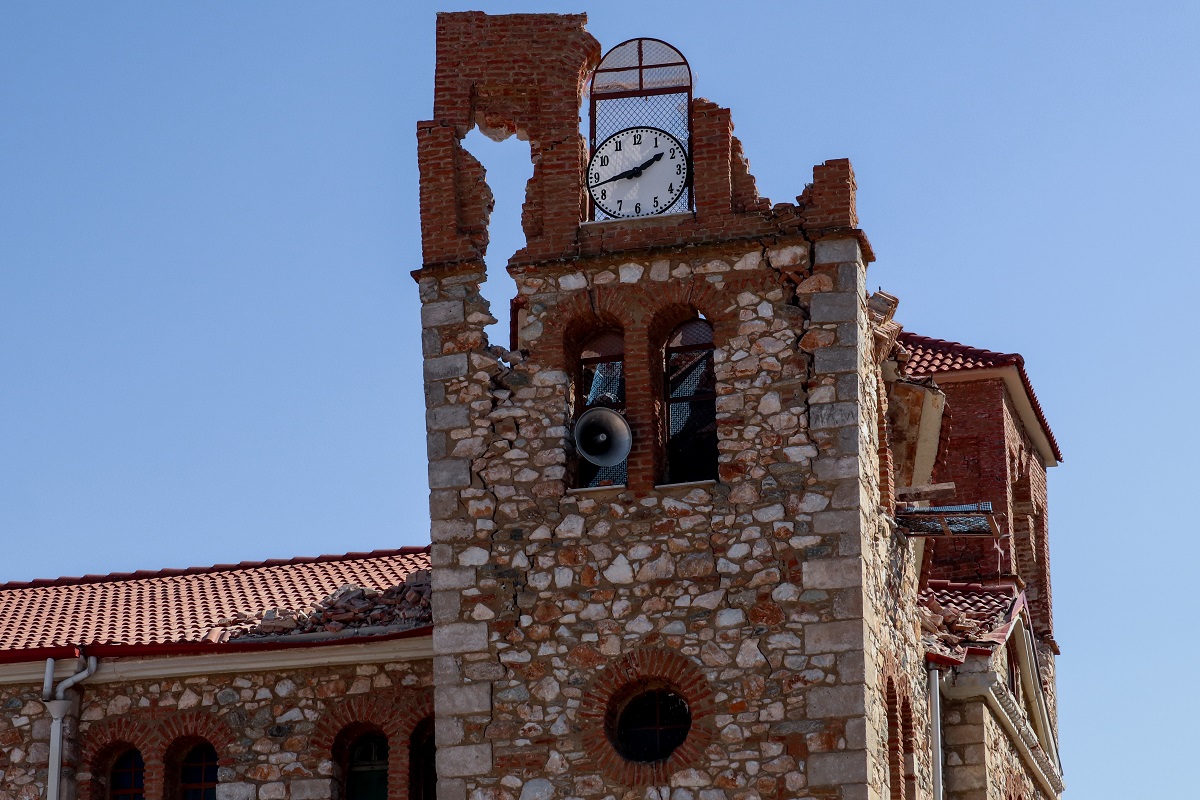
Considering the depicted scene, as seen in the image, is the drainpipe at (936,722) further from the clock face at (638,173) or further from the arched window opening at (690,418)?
the clock face at (638,173)

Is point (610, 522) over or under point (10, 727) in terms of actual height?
over

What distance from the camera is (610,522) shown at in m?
22.3

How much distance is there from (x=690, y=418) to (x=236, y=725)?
553 centimetres

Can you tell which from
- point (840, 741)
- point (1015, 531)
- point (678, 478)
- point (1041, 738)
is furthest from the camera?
point (1015, 531)

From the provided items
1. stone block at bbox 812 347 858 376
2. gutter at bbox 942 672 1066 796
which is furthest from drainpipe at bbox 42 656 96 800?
gutter at bbox 942 672 1066 796

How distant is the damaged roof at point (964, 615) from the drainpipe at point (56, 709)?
8.73 meters

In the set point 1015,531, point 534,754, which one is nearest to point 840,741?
point 534,754

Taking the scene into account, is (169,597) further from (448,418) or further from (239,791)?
(448,418)

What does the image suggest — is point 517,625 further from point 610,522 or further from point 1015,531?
point 1015,531

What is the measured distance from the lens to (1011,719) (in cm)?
2688

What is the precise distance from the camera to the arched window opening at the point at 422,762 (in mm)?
23500

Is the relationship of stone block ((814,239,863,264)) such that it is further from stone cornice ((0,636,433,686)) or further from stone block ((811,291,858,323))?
stone cornice ((0,636,433,686))

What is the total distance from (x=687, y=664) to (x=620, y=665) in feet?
2.06

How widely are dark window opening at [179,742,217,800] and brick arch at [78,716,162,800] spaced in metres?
0.44
